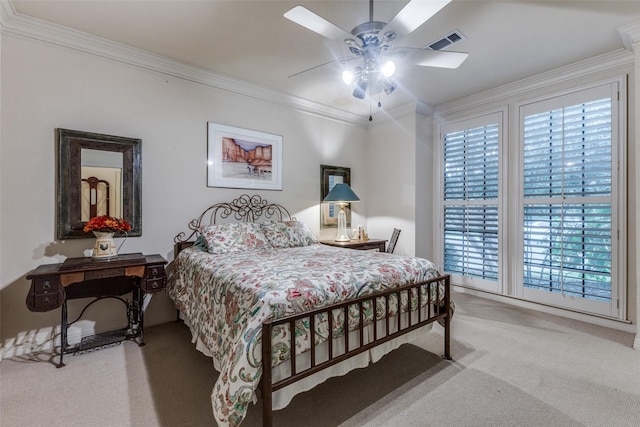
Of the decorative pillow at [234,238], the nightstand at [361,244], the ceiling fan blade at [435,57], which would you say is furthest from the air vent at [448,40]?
the decorative pillow at [234,238]

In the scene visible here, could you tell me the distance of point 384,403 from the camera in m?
1.85

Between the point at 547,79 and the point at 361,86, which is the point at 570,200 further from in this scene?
the point at 361,86

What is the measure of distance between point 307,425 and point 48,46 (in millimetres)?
3642

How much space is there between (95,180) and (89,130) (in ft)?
1.54

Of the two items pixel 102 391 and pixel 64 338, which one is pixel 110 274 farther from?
pixel 102 391

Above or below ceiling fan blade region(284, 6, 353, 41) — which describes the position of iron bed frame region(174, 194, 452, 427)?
below

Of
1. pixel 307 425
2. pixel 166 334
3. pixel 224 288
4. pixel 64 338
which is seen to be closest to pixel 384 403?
pixel 307 425

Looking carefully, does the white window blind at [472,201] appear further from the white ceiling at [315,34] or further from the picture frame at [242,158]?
the picture frame at [242,158]

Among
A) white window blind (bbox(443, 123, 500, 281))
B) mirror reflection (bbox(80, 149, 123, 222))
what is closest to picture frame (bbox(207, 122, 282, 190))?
mirror reflection (bbox(80, 149, 123, 222))

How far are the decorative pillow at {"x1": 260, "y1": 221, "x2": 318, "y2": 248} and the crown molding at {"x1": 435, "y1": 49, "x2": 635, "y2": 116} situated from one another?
116 inches

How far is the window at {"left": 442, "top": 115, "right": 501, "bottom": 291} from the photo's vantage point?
396 cm

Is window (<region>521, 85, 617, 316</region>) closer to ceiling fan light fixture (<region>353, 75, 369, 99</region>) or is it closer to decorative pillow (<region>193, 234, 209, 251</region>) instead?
ceiling fan light fixture (<region>353, 75, 369, 99</region>)

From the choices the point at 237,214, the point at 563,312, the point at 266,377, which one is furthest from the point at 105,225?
the point at 563,312

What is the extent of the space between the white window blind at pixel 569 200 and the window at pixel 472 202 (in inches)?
14.7
